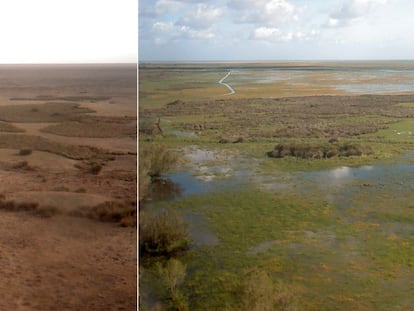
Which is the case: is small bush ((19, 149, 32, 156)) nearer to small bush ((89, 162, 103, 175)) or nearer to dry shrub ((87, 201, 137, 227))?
small bush ((89, 162, 103, 175))

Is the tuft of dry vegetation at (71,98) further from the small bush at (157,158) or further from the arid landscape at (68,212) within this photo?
the small bush at (157,158)

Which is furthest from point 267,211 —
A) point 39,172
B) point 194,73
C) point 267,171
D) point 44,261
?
point 39,172

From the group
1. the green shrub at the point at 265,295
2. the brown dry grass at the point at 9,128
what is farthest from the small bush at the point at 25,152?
the green shrub at the point at 265,295

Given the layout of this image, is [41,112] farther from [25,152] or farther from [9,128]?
[25,152]

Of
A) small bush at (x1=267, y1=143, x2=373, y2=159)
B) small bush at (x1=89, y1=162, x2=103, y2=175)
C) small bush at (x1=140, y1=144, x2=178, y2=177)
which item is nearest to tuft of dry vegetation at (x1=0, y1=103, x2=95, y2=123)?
small bush at (x1=89, y1=162, x2=103, y2=175)

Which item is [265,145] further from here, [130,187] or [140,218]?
[130,187]
